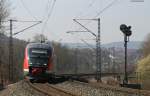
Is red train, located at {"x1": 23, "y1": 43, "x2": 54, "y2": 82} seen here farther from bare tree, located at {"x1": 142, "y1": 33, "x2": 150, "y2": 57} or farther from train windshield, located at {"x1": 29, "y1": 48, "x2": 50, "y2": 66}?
bare tree, located at {"x1": 142, "y1": 33, "x2": 150, "y2": 57}

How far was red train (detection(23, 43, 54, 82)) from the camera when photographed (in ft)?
128

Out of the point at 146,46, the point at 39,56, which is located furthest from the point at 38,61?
the point at 146,46

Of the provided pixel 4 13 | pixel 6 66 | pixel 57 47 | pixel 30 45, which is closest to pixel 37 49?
pixel 30 45

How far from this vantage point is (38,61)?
128 ft

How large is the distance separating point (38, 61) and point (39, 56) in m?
0.42

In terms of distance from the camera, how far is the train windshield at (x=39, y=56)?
38.9 metres

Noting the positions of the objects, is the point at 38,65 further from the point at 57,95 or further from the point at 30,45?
the point at 57,95

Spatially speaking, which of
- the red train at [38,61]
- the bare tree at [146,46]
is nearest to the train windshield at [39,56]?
the red train at [38,61]

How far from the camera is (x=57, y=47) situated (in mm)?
112062

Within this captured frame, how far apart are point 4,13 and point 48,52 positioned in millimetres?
26593

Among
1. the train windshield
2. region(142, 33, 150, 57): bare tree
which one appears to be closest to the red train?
the train windshield

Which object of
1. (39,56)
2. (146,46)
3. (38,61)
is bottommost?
(38,61)

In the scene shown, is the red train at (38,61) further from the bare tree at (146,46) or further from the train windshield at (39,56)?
the bare tree at (146,46)

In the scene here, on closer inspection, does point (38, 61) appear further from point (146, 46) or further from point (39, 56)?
point (146, 46)
